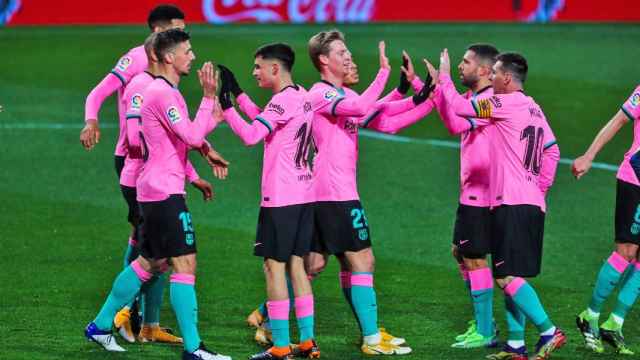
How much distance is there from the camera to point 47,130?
19.8 meters

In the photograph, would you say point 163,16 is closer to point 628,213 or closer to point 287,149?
point 287,149

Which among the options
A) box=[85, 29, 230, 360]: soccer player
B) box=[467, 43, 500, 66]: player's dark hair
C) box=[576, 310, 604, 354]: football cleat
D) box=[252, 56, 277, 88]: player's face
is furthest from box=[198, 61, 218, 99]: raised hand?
box=[576, 310, 604, 354]: football cleat

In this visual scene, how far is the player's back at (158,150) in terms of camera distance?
9367 mm

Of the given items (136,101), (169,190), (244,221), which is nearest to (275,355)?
(169,190)

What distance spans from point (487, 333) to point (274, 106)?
7.58 feet

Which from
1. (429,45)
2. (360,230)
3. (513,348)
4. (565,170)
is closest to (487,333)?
(513,348)

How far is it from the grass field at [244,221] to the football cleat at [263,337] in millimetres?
139

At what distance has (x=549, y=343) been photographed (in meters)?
9.35

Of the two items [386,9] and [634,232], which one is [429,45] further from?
[634,232]

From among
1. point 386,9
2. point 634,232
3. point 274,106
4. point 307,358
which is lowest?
point 307,358

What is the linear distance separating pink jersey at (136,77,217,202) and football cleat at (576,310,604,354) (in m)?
3.01

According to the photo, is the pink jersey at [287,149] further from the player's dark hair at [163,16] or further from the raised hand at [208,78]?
the player's dark hair at [163,16]

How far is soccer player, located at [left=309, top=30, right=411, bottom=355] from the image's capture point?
983cm

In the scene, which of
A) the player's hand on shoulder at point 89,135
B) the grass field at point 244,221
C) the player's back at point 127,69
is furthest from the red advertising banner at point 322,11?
the player's hand on shoulder at point 89,135
